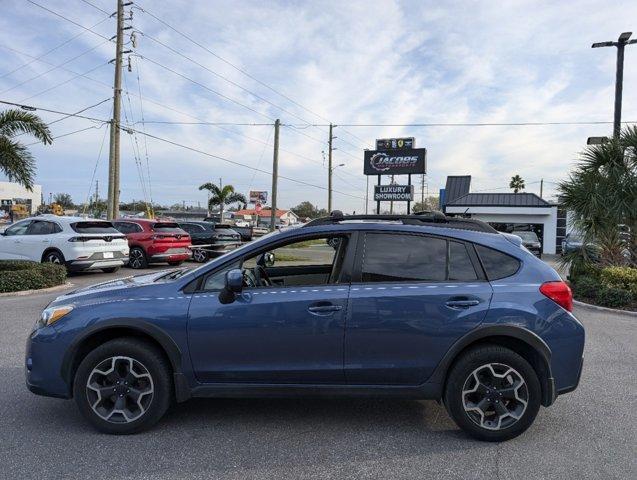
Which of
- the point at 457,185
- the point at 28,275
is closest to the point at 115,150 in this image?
the point at 28,275

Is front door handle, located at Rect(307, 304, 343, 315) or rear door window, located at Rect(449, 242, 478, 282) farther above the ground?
rear door window, located at Rect(449, 242, 478, 282)

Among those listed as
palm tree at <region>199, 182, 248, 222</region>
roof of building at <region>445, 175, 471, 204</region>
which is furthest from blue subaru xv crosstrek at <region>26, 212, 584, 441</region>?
palm tree at <region>199, 182, 248, 222</region>

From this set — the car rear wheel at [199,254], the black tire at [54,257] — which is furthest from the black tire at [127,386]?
the car rear wheel at [199,254]

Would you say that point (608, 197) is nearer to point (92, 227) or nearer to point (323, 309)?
point (323, 309)

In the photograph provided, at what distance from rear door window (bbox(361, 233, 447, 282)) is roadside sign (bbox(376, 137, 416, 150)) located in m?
33.5

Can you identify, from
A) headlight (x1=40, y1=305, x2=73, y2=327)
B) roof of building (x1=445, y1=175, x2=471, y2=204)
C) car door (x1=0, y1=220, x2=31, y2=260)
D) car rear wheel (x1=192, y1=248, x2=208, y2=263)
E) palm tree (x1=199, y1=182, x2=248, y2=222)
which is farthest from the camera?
palm tree (x1=199, y1=182, x2=248, y2=222)

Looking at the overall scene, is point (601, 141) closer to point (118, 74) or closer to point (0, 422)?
point (0, 422)

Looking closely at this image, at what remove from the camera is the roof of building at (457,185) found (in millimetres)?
47312

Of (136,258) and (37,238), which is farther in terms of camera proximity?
(136,258)

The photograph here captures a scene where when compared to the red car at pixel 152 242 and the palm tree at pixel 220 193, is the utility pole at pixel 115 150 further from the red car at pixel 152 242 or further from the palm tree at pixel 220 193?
the palm tree at pixel 220 193

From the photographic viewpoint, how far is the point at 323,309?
3.77 m

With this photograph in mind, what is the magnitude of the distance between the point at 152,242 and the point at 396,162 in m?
23.4

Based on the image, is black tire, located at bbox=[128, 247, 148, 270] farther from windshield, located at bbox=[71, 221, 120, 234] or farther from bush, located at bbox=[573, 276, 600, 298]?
bush, located at bbox=[573, 276, 600, 298]

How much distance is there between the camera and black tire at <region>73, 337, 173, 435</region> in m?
3.79
